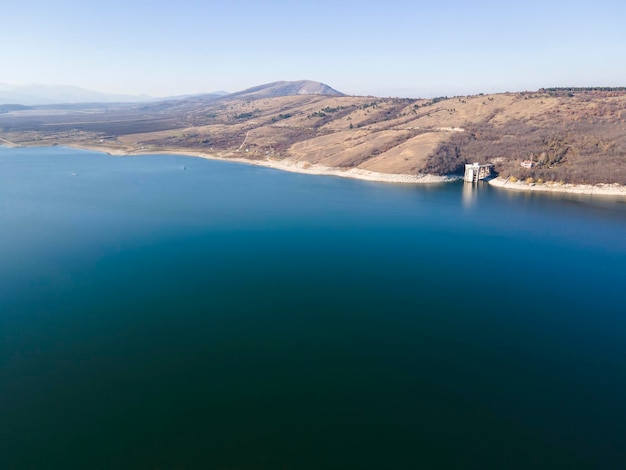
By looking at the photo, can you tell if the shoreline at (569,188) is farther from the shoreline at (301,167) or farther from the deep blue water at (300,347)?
the deep blue water at (300,347)

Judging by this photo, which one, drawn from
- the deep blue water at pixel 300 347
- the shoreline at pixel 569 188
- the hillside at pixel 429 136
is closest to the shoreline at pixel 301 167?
the hillside at pixel 429 136

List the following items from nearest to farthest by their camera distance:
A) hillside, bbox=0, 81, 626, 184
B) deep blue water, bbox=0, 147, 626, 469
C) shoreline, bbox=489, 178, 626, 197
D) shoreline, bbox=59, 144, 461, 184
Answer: deep blue water, bbox=0, 147, 626, 469
shoreline, bbox=489, 178, 626, 197
hillside, bbox=0, 81, 626, 184
shoreline, bbox=59, 144, 461, 184

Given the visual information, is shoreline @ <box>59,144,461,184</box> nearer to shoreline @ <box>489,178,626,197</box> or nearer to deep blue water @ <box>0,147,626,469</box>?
shoreline @ <box>489,178,626,197</box>

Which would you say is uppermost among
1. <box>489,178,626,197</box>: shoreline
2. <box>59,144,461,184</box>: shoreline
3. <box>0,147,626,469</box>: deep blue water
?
<box>59,144,461,184</box>: shoreline

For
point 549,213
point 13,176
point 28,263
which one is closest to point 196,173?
point 13,176

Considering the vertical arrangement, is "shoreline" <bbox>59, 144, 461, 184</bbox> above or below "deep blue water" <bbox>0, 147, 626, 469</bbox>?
above

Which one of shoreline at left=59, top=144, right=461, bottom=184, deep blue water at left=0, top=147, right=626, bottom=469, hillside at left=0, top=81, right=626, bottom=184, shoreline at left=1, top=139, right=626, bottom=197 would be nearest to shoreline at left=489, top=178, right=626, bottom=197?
shoreline at left=1, top=139, right=626, bottom=197

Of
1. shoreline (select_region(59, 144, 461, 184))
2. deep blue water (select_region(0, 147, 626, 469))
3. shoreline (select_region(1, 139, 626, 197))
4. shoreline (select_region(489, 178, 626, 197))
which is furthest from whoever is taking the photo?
shoreline (select_region(59, 144, 461, 184))
